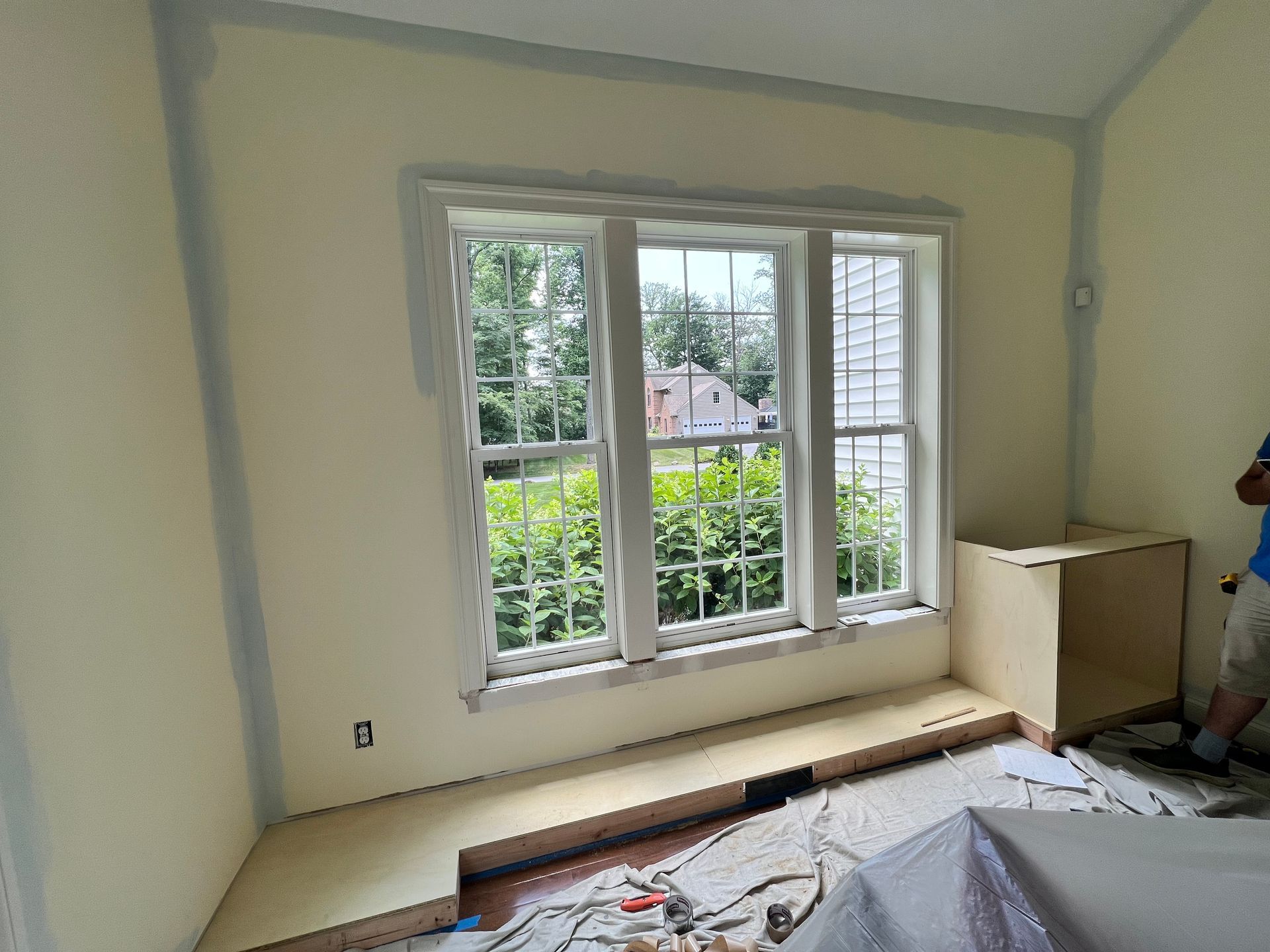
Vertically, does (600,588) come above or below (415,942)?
above

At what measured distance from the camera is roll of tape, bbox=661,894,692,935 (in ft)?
4.99

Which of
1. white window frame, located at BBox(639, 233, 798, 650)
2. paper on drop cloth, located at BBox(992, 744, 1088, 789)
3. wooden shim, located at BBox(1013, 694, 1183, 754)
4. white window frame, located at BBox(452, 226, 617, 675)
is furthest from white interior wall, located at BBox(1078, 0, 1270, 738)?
white window frame, located at BBox(452, 226, 617, 675)

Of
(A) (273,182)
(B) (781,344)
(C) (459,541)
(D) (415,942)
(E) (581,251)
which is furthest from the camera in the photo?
(B) (781,344)

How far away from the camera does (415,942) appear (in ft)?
5.08

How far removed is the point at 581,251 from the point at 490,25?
78 centimetres

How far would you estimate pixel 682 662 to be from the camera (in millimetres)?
2275

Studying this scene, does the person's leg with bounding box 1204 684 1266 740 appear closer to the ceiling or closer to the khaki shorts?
the khaki shorts

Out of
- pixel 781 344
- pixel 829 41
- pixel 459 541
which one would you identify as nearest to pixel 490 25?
pixel 829 41

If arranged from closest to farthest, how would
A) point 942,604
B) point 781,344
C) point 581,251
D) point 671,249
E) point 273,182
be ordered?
1. point 273,182
2. point 581,251
3. point 671,249
4. point 781,344
5. point 942,604

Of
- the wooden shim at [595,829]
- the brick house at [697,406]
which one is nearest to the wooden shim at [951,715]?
the wooden shim at [595,829]

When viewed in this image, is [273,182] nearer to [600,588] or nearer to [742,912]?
[600,588]

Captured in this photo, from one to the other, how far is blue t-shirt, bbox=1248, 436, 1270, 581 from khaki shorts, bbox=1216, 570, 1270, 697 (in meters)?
0.05

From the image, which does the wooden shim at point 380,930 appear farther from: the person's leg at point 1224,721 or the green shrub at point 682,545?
the person's leg at point 1224,721

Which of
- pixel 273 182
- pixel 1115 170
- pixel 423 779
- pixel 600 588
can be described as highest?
pixel 1115 170
